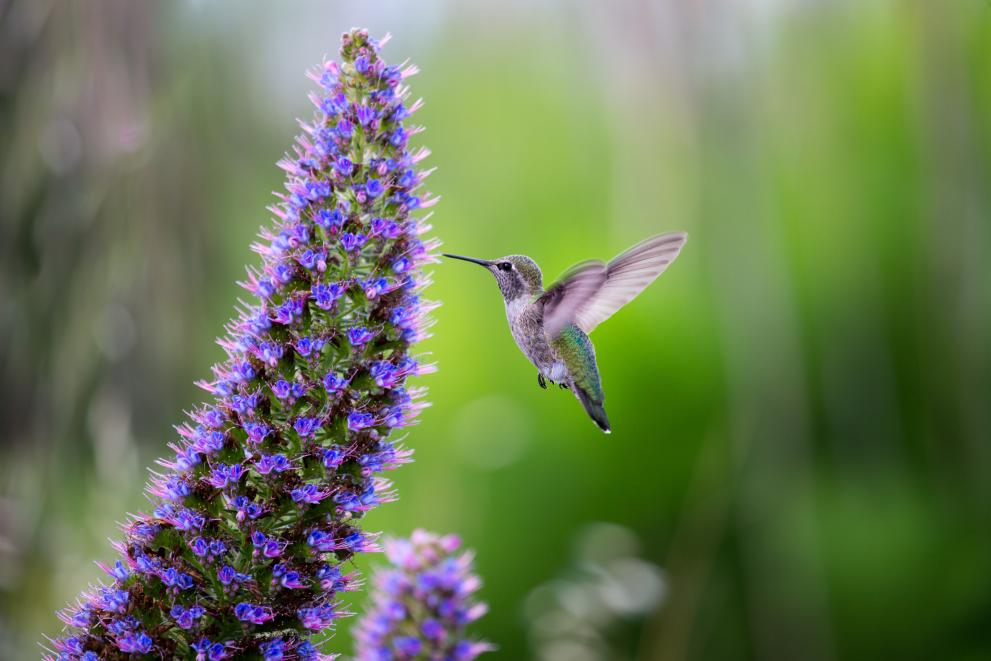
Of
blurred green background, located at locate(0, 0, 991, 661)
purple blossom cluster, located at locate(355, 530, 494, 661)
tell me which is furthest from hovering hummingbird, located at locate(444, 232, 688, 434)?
purple blossom cluster, located at locate(355, 530, 494, 661)

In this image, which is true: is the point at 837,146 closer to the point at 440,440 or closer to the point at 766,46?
the point at 766,46

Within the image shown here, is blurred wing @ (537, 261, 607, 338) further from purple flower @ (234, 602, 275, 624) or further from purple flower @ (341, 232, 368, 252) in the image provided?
purple flower @ (234, 602, 275, 624)

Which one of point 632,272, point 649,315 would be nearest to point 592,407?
point 632,272

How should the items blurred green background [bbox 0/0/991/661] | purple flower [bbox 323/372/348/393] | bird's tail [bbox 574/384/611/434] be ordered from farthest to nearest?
blurred green background [bbox 0/0/991/661]
bird's tail [bbox 574/384/611/434]
purple flower [bbox 323/372/348/393]

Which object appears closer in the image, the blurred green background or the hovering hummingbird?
the hovering hummingbird

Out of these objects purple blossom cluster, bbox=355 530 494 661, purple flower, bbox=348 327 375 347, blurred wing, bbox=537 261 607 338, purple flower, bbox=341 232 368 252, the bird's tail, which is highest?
blurred wing, bbox=537 261 607 338

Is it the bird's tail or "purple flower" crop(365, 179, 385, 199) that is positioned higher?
the bird's tail

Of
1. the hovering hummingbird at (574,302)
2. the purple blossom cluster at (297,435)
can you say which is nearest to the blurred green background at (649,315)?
the hovering hummingbird at (574,302)

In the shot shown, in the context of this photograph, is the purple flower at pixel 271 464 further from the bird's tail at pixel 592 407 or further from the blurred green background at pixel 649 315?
the blurred green background at pixel 649 315
